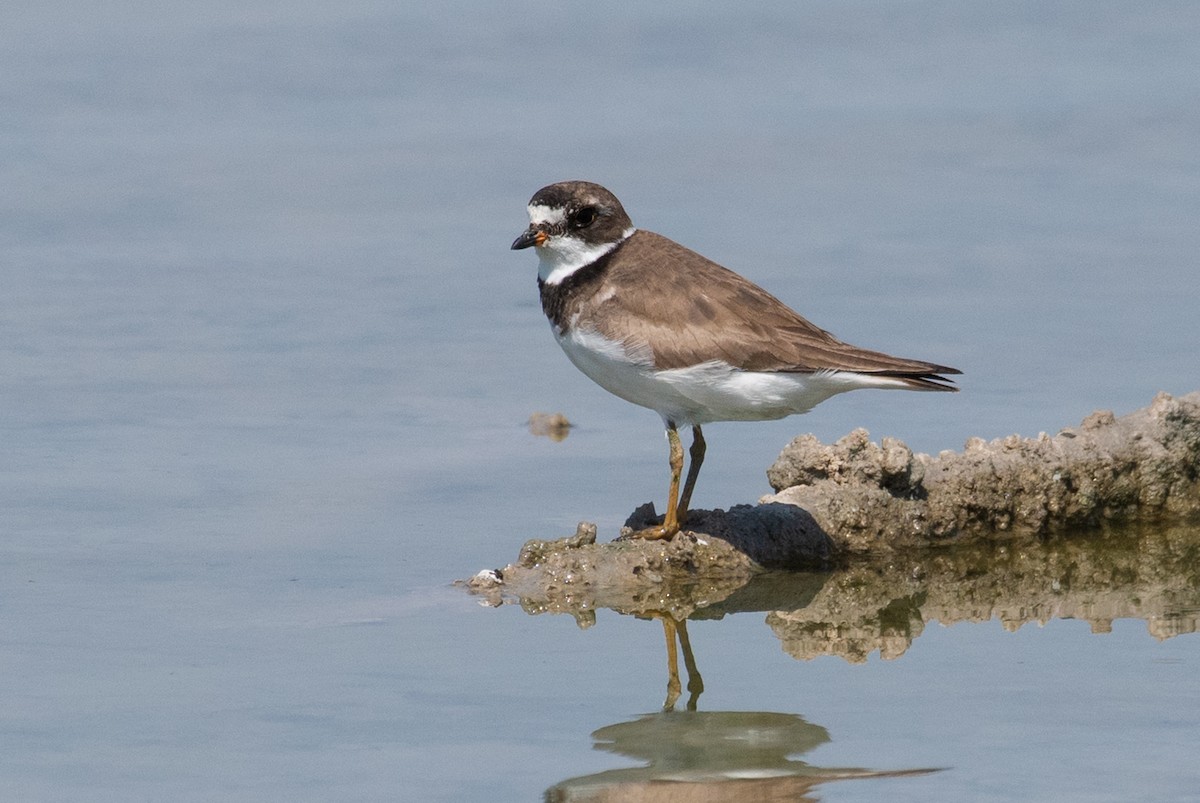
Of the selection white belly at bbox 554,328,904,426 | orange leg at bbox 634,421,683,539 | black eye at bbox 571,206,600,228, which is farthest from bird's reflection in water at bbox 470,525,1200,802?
black eye at bbox 571,206,600,228

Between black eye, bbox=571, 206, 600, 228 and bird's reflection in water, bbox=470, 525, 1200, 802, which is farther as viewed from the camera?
black eye, bbox=571, 206, 600, 228

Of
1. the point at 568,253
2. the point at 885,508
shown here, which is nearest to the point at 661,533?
the point at 885,508

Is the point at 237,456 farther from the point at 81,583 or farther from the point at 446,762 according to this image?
the point at 446,762

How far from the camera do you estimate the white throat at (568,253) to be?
8.69 meters

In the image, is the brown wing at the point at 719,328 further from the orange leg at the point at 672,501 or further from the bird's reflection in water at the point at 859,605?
the bird's reflection in water at the point at 859,605

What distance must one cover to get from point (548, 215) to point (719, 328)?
1.01 meters

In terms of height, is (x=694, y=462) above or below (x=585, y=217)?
below

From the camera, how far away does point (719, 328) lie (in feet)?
26.7

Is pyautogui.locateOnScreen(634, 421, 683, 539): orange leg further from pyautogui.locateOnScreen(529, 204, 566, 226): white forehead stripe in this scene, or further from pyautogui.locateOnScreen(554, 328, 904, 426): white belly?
pyautogui.locateOnScreen(529, 204, 566, 226): white forehead stripe

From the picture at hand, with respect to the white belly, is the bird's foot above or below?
below

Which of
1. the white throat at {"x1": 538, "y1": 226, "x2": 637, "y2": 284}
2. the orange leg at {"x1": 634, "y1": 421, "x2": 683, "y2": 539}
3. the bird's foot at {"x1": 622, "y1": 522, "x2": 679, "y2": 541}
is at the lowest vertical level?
the bird's foot at {"x1": 622, "y1": 522, "x2": 679, "y2": 541}

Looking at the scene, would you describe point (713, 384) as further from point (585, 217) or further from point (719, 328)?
point (585, 217)

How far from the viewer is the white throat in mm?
8688

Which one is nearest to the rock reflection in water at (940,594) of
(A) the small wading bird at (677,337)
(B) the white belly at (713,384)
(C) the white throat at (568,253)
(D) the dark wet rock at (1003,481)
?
(D) the dark wet rock at (1003,481)
